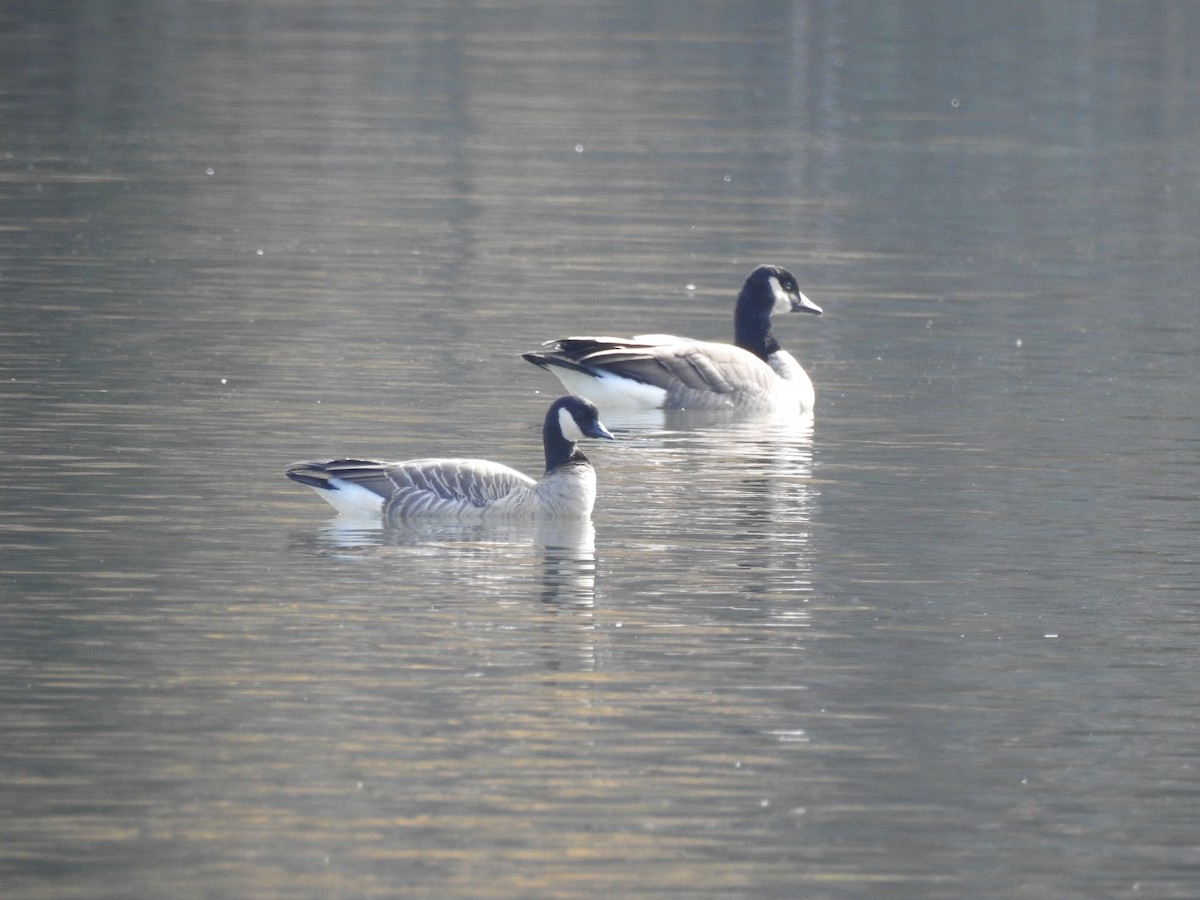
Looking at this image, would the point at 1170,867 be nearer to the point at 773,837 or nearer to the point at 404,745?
the point at 773,837

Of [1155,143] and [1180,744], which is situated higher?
[1155,143]

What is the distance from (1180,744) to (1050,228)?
21706 mm

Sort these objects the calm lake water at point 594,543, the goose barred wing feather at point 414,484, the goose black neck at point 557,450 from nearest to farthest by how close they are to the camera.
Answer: the calm lake water at point 594,543, the goose barred wing feather at point 414,484, the goose black neck at point 557,450

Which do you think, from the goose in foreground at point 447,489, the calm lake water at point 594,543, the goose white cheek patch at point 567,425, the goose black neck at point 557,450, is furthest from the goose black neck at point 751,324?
the goose in foreground at point 447,489

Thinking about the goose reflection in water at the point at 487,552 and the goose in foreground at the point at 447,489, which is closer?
the goose reflection in water at the point at 487,552

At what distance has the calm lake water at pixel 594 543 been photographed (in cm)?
993

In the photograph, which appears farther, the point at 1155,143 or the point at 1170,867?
the point at 1155,143

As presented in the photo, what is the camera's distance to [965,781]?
10.7 m

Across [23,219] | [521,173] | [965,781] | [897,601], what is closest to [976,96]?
[521,173]

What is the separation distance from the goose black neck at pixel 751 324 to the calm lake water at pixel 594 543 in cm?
83

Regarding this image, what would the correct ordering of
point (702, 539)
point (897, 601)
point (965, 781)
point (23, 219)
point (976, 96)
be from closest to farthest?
point (965, 781) → point (897, 601) → point (702, 539) → point (23, 219) → point (976, 96)

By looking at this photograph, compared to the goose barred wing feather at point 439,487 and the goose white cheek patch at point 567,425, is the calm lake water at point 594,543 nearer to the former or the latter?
the goose barred wing feather at point 439,487

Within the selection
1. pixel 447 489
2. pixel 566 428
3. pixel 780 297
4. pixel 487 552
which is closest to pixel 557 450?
pixel 566 428

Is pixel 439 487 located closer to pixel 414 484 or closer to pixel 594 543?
pixel 414 484
